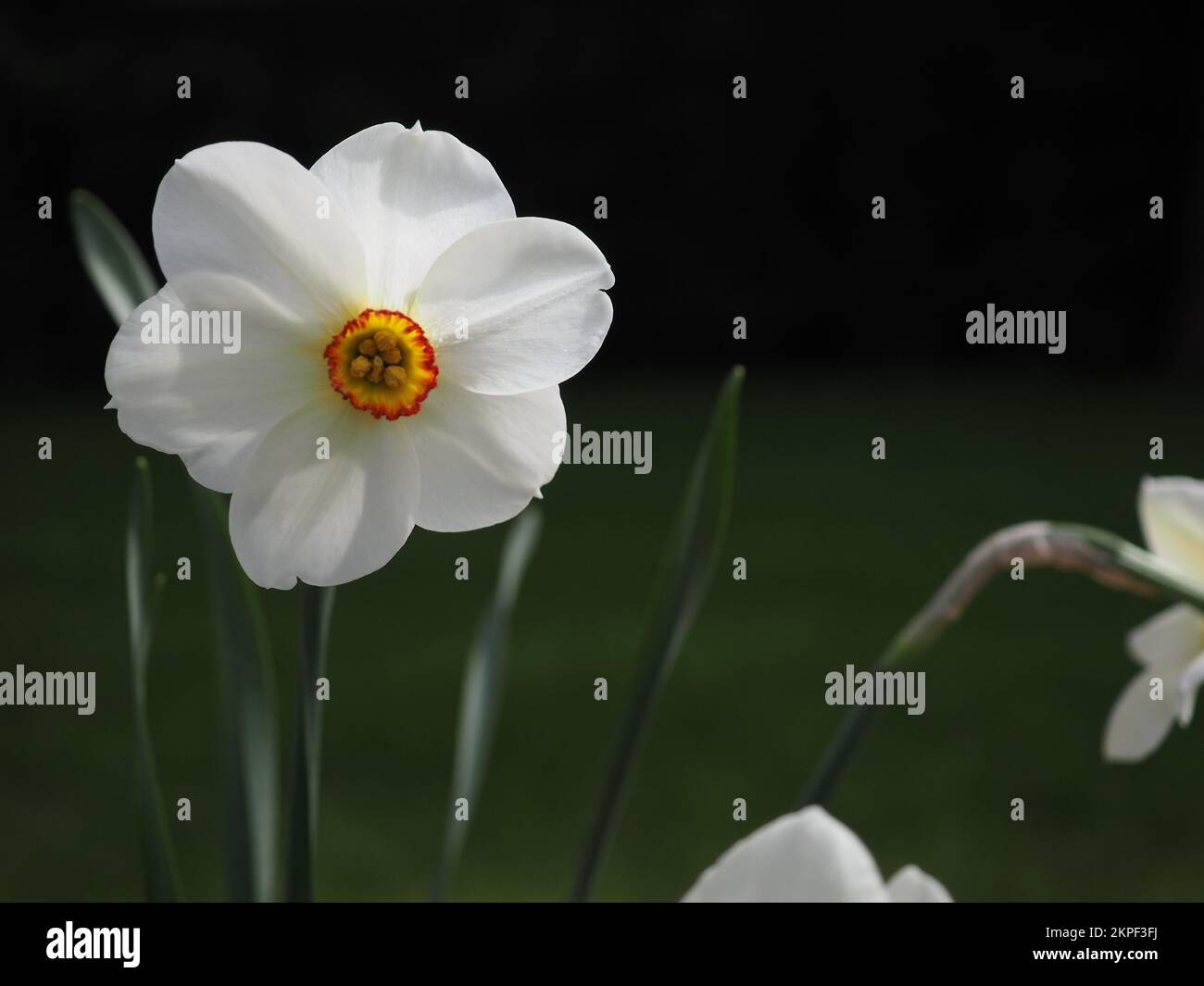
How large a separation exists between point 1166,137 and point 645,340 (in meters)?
1.98

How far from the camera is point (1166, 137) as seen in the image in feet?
16.0

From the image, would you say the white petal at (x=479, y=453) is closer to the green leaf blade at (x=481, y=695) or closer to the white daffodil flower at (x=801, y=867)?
the white daffodil flower at (x=801, y=867)

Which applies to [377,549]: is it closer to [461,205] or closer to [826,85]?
[461,205]

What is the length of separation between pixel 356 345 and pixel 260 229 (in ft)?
0.14

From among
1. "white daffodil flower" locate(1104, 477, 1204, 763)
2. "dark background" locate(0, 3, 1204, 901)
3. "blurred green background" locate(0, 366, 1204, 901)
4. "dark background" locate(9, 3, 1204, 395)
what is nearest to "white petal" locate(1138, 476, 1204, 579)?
"white daffodil flower" locate(1104, 477, 1204, 763)

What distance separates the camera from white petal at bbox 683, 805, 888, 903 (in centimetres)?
28

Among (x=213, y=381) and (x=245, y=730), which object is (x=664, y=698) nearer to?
(x=245, y=730)

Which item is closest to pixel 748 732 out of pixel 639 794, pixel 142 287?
pixel 639 794

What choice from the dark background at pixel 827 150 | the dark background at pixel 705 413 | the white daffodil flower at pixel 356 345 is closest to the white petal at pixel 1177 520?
the white daffodil flower at pixel 356 345

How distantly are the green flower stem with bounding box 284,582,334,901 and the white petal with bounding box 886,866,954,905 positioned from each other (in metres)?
0.21

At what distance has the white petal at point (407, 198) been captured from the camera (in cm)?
41
